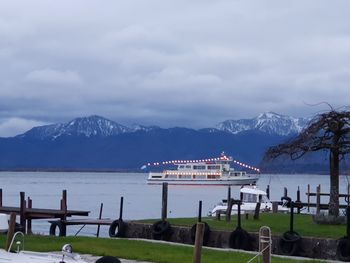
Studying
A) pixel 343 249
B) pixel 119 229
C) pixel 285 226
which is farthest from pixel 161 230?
pixel 343 249

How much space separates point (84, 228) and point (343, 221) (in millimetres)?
25781

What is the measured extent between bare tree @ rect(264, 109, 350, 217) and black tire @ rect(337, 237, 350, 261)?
747 cm

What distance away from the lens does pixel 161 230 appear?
1264 inches

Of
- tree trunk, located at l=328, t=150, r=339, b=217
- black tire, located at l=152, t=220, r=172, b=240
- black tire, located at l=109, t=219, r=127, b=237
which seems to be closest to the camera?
black tire, located at l=152, t=220, r=172, b=240

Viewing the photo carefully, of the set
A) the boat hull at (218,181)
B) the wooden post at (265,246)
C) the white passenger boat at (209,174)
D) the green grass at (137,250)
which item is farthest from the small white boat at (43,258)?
the white passenger boat at (209,174)

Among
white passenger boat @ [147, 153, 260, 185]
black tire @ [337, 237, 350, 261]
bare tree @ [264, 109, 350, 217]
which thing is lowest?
black tire @ [337, 237, 350, 261]

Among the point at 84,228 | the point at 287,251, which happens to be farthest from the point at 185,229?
the point at 84,228

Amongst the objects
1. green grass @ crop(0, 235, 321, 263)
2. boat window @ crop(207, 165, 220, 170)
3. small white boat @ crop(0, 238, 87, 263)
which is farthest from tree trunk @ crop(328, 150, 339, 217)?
boat window @ crop(207, 165, 220, 170)

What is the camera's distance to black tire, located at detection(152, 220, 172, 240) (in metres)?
32.0

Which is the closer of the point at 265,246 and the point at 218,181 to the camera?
the point at 265,246

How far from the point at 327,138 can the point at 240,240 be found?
685 cm

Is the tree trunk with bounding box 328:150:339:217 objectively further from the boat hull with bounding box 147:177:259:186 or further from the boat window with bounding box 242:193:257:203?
the boat hull with bounding box 147:177:259:186

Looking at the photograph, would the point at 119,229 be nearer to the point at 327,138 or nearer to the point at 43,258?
the point at 327,138

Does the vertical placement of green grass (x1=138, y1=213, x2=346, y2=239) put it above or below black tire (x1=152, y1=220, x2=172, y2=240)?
above
